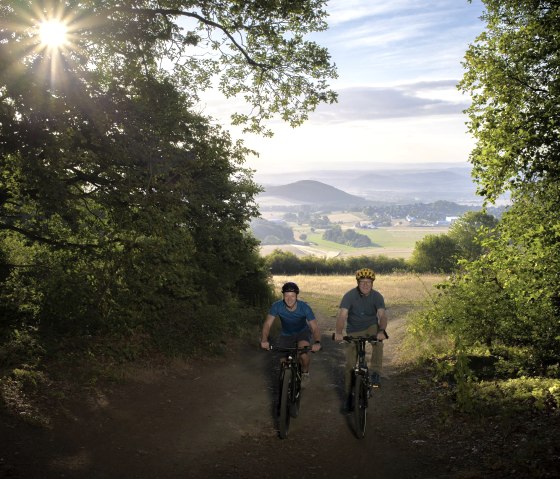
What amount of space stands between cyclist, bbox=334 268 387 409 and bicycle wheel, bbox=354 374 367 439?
0.31m

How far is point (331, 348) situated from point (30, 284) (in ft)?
29.9

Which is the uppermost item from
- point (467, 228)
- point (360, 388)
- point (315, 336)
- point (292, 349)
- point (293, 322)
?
point (467, 228)

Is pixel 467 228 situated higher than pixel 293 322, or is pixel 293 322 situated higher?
pixel 467 228

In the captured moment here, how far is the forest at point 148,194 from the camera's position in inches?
343

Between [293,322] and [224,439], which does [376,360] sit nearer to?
[293,322]

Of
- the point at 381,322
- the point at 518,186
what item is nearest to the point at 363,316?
the point at 381,322

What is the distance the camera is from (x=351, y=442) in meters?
7.34

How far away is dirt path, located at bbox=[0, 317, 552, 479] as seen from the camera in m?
6.23

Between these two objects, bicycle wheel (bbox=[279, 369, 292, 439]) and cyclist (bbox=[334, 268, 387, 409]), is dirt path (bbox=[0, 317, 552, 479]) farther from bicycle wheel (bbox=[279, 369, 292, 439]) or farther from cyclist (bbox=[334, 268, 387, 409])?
cyclist (bbox=[334, 268, 387, 409])

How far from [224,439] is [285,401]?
1271mm

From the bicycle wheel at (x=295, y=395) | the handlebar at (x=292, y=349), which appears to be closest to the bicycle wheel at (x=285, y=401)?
the bicycle wheel at (x=295, y=395)

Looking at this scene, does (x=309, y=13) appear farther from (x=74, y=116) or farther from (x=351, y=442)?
(x=351, y=442)

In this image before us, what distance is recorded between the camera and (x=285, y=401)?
23.6ft

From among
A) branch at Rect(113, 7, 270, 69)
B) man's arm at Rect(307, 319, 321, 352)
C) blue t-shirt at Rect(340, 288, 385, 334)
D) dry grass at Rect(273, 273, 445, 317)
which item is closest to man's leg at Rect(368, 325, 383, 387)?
blue t-shirt at Rect(340, 288, 385, 334)
